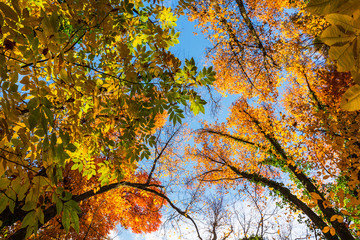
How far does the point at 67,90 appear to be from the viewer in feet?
6.98

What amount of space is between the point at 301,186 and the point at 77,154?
9.95 meters

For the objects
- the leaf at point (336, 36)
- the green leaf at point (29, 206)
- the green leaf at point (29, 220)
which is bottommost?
the green leaf at point (29, 220)

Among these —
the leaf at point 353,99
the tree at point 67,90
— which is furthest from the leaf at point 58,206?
the leaf at point 353,99

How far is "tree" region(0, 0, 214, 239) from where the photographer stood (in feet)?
3.92

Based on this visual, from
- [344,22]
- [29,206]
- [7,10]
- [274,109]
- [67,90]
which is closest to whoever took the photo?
[344,22]

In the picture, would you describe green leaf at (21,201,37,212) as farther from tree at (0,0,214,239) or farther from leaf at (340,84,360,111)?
leaf at (340,84,360,111)

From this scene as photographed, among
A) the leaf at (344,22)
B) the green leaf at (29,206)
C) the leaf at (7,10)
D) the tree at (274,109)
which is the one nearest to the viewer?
the leaf at (344,22)

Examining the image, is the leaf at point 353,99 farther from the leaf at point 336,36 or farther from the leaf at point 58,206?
the leaf at point 58,206

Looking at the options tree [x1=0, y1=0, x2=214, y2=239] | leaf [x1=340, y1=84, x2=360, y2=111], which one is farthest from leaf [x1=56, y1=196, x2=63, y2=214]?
leaf [x1=340, y1=84, x2=360, y2=111]

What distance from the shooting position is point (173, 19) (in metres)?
2.85

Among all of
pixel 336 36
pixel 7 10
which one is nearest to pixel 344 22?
pixel 336 36

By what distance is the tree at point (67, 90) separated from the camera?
119cm

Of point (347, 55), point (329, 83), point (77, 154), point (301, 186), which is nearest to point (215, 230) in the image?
point (301, 186)

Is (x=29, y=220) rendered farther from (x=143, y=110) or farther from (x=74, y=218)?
(x=143, y=110)
